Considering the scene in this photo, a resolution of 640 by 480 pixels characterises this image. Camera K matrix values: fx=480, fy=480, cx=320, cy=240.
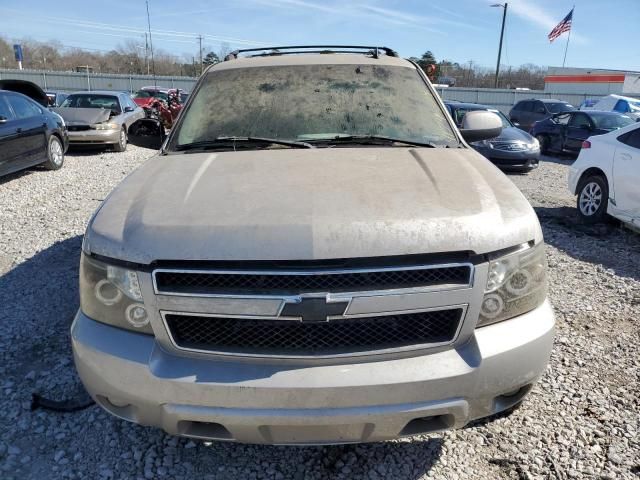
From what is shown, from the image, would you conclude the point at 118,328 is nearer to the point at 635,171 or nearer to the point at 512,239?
the point at 512,239

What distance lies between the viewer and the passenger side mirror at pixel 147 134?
3.43 m

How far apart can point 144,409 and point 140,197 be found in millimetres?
943

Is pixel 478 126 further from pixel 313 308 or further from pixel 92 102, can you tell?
pixel 92 102

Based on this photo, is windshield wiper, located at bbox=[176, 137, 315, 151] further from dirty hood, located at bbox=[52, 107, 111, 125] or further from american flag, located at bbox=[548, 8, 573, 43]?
american flag, located at bbox=[548, 8, 573, 43]

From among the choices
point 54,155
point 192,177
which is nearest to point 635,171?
point 192,177

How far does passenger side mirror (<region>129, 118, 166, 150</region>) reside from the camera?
3434mm

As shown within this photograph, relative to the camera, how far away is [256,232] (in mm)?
1833

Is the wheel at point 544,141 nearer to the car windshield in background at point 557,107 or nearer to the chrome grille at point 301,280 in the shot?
the car windshield in background at point 557,107

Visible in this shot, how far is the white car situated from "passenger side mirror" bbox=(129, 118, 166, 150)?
5.55 metres

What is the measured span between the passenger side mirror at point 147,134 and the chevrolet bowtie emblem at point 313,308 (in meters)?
2.12

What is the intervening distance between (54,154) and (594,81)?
52.6 m

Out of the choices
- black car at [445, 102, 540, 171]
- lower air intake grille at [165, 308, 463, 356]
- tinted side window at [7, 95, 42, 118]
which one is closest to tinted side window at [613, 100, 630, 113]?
black car at [445, 102, 540, 171]

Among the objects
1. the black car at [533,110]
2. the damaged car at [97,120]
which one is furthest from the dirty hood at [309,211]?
the black car at [533,110]

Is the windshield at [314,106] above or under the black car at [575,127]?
above
